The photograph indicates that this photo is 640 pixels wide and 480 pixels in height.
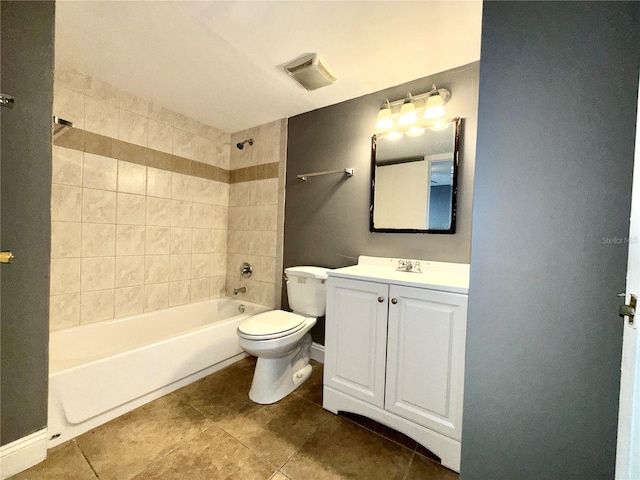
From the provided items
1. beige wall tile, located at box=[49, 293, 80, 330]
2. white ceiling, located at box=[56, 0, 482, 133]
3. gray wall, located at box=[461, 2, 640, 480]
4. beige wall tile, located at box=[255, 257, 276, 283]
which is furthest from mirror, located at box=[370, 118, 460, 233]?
beige wall tile, located at box=[49, 293, 80, 330]

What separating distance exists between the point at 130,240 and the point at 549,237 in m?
2.58

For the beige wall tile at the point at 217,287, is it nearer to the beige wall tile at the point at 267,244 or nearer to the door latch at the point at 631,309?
the beige wall tile at the point at 267,244

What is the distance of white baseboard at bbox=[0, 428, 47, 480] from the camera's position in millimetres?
1024

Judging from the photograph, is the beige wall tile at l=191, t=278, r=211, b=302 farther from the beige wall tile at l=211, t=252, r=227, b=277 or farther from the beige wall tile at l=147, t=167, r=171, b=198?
the beige wall tile at l=147, t=167, r=171, b=198

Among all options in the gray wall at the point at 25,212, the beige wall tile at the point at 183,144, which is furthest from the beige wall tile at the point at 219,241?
the gray wall at the point at 25,212

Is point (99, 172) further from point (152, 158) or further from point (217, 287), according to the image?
point (217, 287)

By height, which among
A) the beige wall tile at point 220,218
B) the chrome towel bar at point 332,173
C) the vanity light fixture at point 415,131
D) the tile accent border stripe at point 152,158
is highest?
the vanity light fixture at point 415,131

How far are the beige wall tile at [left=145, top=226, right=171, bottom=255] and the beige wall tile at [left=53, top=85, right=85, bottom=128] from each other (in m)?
0.87

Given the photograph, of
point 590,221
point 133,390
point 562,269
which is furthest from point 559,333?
point 133,390

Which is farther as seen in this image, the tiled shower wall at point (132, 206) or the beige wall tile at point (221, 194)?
the beige wall tile at point (221, 194)

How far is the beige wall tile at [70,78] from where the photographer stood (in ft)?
5.43

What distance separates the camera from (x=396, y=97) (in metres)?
1.80

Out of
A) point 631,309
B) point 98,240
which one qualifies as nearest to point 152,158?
A: point 98,240

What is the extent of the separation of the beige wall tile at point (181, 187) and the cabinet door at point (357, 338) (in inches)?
68.1
